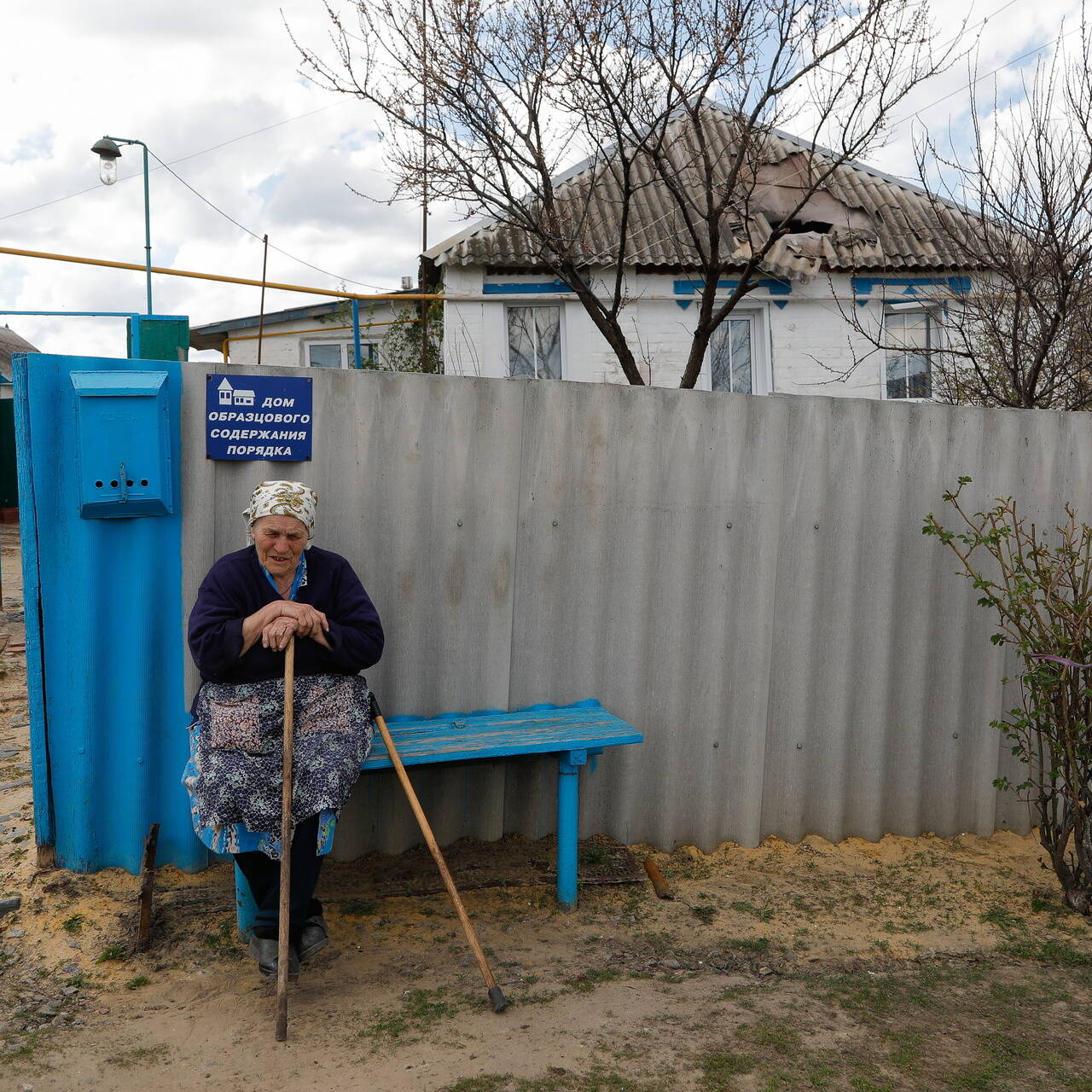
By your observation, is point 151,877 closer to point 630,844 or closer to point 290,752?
point 290,752

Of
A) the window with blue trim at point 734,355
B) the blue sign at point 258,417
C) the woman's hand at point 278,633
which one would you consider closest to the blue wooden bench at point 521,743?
the woman's hand at point 278,633

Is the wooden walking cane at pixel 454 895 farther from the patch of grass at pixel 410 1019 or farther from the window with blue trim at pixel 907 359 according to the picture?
the window with blue trim at pixel 907 359

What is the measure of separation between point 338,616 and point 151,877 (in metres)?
1.11

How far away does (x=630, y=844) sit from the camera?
4.29 meters

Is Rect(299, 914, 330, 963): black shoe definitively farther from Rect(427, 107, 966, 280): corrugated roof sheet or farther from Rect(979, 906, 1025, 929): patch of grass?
Rect(427, 107, 966, 280): corrugated roof sheet

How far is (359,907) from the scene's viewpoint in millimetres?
3676

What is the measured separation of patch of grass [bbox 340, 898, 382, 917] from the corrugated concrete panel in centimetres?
31

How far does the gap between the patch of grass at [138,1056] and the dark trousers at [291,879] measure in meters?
0.46

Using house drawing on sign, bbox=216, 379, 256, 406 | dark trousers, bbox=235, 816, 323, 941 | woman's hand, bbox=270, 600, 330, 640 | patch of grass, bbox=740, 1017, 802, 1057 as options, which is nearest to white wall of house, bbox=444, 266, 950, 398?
house drawing on sign, bbox=216, 379, 256, 406

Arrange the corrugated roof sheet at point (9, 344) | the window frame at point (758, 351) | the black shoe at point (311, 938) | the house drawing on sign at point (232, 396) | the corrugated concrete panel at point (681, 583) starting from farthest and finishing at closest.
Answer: the corrugated roof sheet at point (9, 344) < the window frame at point (758, 351) < the corrugated concrete panel at point (681, 583) < the house drawing on sign at point (232, 396) < the black shoe at point (311, 938)

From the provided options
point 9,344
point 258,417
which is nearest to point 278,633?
point 258,417

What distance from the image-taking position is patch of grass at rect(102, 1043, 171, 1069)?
8.87ft

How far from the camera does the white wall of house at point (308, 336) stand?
13820 millimetres

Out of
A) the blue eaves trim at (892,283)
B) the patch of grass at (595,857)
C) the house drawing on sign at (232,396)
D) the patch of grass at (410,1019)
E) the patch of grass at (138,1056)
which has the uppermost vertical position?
the blue eaves trim at (892,283)
